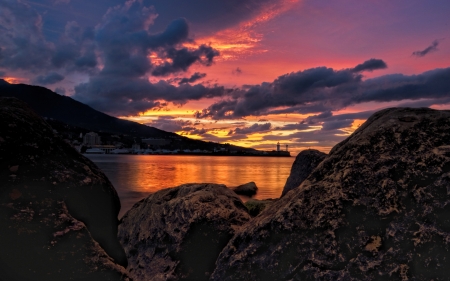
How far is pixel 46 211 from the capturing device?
434cm

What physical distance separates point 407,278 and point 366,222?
0.65m

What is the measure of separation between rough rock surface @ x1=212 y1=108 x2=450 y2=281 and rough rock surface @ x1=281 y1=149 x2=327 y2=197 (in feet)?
27.9

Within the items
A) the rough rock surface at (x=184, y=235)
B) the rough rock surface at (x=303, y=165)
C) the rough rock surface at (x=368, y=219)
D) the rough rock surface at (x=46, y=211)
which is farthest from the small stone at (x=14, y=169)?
the rough rock surface at (x=303, y=165)

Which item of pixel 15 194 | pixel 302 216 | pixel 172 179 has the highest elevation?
pixel 15 194

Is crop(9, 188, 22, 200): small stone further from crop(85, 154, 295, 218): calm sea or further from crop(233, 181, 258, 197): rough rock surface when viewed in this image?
crop(233, 181, 258, 197): rough rock surface

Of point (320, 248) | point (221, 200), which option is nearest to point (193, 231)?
point (221, 200)

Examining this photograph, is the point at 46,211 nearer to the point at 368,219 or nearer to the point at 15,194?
the point at 15,194

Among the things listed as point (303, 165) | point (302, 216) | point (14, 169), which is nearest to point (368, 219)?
point (302, 216)

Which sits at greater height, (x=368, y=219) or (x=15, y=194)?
(x=15, y=194)

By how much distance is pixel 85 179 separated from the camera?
5078 millimetres

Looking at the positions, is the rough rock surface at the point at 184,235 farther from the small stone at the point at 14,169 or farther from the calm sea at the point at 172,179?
the calm sea at the point at 172,179

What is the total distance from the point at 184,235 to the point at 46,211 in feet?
6.73

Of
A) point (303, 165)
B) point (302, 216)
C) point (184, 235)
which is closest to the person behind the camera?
point (302, 216)

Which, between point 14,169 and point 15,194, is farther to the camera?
point 14,169
